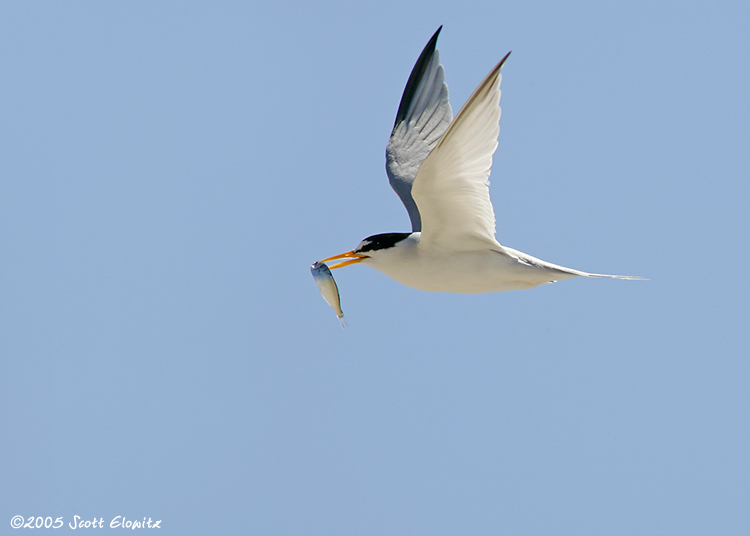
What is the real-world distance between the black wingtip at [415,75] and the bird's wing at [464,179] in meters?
2.32

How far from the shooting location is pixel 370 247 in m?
7.90

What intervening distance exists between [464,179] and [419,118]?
8.68ft

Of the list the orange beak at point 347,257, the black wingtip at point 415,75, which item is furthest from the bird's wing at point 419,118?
the orange beak at point 347,257

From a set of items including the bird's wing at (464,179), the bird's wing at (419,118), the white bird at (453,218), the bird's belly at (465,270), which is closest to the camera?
the bird's wing at (464,179)

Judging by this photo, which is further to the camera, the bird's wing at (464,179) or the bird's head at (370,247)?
the bird's head at (370,247)

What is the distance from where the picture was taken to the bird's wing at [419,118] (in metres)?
9.27

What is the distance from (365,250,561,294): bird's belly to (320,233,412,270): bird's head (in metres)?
0.15

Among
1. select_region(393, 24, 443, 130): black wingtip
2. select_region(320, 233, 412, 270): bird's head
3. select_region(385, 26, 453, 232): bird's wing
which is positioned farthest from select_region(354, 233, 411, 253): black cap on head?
select_region(393, 24, 443, 130): black wingtip

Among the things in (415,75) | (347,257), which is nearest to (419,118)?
(415,75)

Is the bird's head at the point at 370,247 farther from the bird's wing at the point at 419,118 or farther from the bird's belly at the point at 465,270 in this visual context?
the bird's wing at the point at 419,118

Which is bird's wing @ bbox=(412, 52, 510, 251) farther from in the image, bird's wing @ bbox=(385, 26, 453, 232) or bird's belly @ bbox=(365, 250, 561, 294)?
bird's wing @ bbox=(385, 26, 453, 232)

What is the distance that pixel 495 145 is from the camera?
6988 millimetres

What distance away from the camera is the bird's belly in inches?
308

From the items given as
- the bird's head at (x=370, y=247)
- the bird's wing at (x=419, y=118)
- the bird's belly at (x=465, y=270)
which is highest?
the bird's wing at (x=419, y=118)
